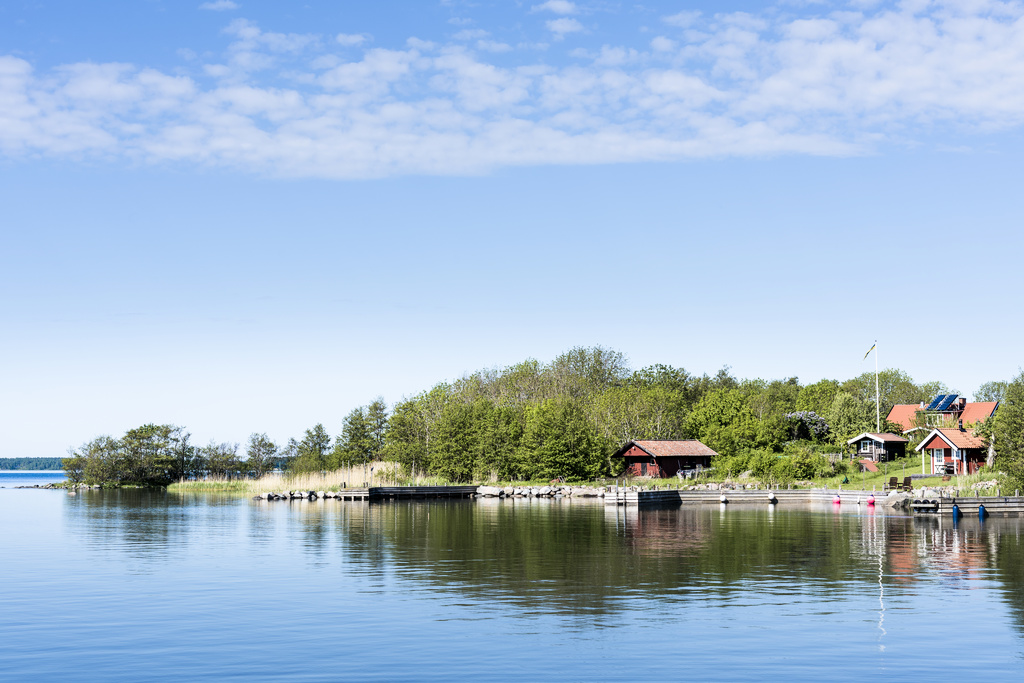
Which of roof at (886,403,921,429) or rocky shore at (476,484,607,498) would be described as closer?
rocky shore at (476,484,607,498)

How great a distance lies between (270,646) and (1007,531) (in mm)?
49459

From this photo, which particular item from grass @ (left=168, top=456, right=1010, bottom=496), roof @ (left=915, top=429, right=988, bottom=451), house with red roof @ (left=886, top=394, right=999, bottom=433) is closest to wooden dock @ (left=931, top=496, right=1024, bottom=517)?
grass @ (left=168, top=456, right=1010, bottom=496)

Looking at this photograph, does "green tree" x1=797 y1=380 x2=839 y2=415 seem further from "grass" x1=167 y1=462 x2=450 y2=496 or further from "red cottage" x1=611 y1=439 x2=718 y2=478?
"grass" x1=167 y1=462 x2=450 y2=496

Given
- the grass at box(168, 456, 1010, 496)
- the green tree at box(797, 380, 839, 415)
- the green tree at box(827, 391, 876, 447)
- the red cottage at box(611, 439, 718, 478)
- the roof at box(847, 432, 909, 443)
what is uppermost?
the green tree at box(797, 380, 839, 415)

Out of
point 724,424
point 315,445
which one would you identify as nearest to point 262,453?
point 315,445

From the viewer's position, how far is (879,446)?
11181cm

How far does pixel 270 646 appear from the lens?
24.5 m

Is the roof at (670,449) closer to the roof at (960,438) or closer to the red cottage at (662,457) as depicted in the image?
the red cottage at (662,457)

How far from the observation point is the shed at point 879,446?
110 metres

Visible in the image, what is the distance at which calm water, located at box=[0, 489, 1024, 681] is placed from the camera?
22578mm

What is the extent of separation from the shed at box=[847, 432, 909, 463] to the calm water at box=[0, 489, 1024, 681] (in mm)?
53255

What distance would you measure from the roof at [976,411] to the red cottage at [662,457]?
35134mm

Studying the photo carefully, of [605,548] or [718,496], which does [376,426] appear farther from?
[605,548]

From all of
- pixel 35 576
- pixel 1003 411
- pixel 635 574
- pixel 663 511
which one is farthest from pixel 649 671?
pixel 1003 411
